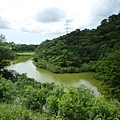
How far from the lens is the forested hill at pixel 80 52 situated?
110ft

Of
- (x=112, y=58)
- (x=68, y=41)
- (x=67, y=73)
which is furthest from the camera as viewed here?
(x=68, y=41)

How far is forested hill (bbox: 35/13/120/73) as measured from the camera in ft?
110

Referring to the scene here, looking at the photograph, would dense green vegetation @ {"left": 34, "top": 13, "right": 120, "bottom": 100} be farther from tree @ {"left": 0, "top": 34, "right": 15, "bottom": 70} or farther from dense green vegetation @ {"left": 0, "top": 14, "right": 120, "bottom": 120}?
tree @ {"left": 0, "top": 34, "right": 15, "bottom": 70}

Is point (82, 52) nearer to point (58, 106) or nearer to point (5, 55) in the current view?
point (5, 55)

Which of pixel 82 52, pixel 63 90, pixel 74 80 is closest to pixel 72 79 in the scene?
pixel 74 80

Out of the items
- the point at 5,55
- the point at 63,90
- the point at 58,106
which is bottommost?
the point at 58,106

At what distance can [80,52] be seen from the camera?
3956 centimetres

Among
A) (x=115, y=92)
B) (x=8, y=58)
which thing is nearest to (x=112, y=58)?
(x=115, y=92)

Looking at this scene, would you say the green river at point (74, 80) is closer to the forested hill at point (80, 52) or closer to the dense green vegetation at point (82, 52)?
the dense green vegetation at point (82, 52)

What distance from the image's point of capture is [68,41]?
45688 millimetres

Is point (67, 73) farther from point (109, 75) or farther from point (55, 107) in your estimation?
point (55, 107)

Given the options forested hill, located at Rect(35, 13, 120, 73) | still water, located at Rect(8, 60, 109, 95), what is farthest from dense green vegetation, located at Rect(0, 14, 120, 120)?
still water, located at Rect(8, 60, 109, 95)

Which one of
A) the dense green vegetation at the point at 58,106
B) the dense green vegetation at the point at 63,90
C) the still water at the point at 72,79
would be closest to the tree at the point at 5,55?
the dense green vegetation at the point at 63,90

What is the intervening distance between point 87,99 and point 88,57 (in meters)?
29.0
